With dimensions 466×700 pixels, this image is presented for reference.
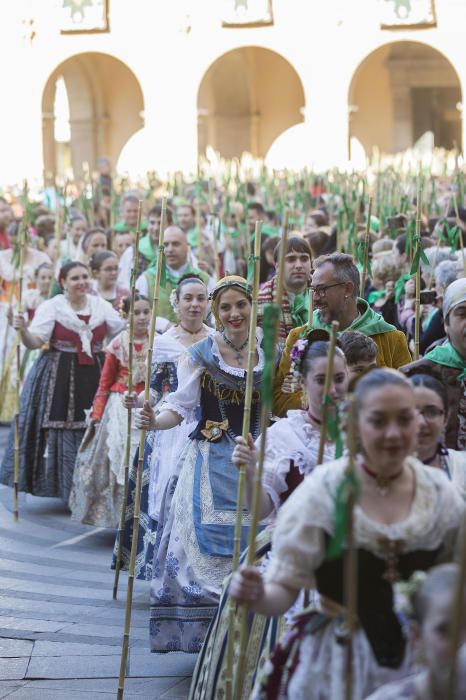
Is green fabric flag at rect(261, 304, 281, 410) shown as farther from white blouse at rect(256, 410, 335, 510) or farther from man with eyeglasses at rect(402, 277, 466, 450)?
man with eyeglasses at rect(402, 277, 466, 450)

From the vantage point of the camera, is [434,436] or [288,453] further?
[288,453]

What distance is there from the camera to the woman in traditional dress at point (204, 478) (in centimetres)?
615

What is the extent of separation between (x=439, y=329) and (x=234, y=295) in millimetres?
1818

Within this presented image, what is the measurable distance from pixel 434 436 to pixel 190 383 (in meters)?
2.09

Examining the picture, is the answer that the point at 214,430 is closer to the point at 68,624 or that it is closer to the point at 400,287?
the point at 68,624

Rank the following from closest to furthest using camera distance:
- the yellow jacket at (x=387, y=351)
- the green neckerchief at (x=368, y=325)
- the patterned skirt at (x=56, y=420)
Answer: the yellow jacket at (x=387, y=351) → the green neckerchief at (x=368, y=325) → the patterned skirt at (x=56, y=420)

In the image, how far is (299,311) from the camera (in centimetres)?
781

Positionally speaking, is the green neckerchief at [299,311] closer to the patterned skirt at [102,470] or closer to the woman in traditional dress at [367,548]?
the patterned skirt at [102,470]

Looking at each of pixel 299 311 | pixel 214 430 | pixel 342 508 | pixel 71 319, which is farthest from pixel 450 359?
pixel 71 319

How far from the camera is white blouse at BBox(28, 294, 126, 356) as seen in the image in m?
9.62

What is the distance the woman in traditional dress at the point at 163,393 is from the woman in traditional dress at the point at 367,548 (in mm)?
3706

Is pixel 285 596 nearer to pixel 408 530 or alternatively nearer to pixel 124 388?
pixel 408 530

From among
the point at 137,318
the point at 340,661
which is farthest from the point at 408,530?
the point at 137,318

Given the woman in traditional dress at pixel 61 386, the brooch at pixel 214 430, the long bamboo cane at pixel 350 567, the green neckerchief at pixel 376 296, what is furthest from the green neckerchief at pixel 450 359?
the woman in traditional dress at pixel 61 386
